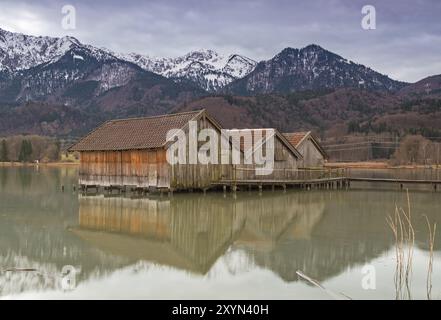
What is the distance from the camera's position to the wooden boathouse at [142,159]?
32.7 meters

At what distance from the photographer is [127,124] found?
37.5m

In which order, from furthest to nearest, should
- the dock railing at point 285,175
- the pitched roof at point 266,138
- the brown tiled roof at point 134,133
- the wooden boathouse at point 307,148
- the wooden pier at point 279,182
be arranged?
the wooden boathouse at point 307,148
the pitched roof at point 266,138
the dock railing at point 285,175
the wooden pier at point 279,182
the brown tiled roof at point 134,133

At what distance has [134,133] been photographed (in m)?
35.5

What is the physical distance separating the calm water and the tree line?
90.9m

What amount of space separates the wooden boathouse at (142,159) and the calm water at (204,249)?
4.94 meters

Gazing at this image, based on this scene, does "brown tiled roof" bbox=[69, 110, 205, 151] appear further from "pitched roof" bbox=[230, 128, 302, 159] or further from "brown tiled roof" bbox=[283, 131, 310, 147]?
"brown tiled roof" bbox=[283, 131, 310, 147]

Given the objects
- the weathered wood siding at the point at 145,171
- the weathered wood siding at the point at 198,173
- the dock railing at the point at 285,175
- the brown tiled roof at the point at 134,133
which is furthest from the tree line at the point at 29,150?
the weathered wood siding at the point at 198,173

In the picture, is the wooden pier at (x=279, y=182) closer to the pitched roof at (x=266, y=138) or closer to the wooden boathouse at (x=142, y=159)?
the wooden boathouse at (x=142, y=159)

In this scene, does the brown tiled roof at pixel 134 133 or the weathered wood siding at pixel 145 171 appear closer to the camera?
the weathered wood siding at pixel 145 171

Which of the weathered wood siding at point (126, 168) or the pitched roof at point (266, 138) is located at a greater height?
the pitched roof at point (266, 138)

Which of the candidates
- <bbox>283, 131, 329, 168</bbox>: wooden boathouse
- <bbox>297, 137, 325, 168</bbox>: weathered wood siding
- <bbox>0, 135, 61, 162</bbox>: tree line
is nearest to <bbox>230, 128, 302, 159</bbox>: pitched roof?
<bbox>283, 131, 329, 168</bbox>: wooden boathouse
